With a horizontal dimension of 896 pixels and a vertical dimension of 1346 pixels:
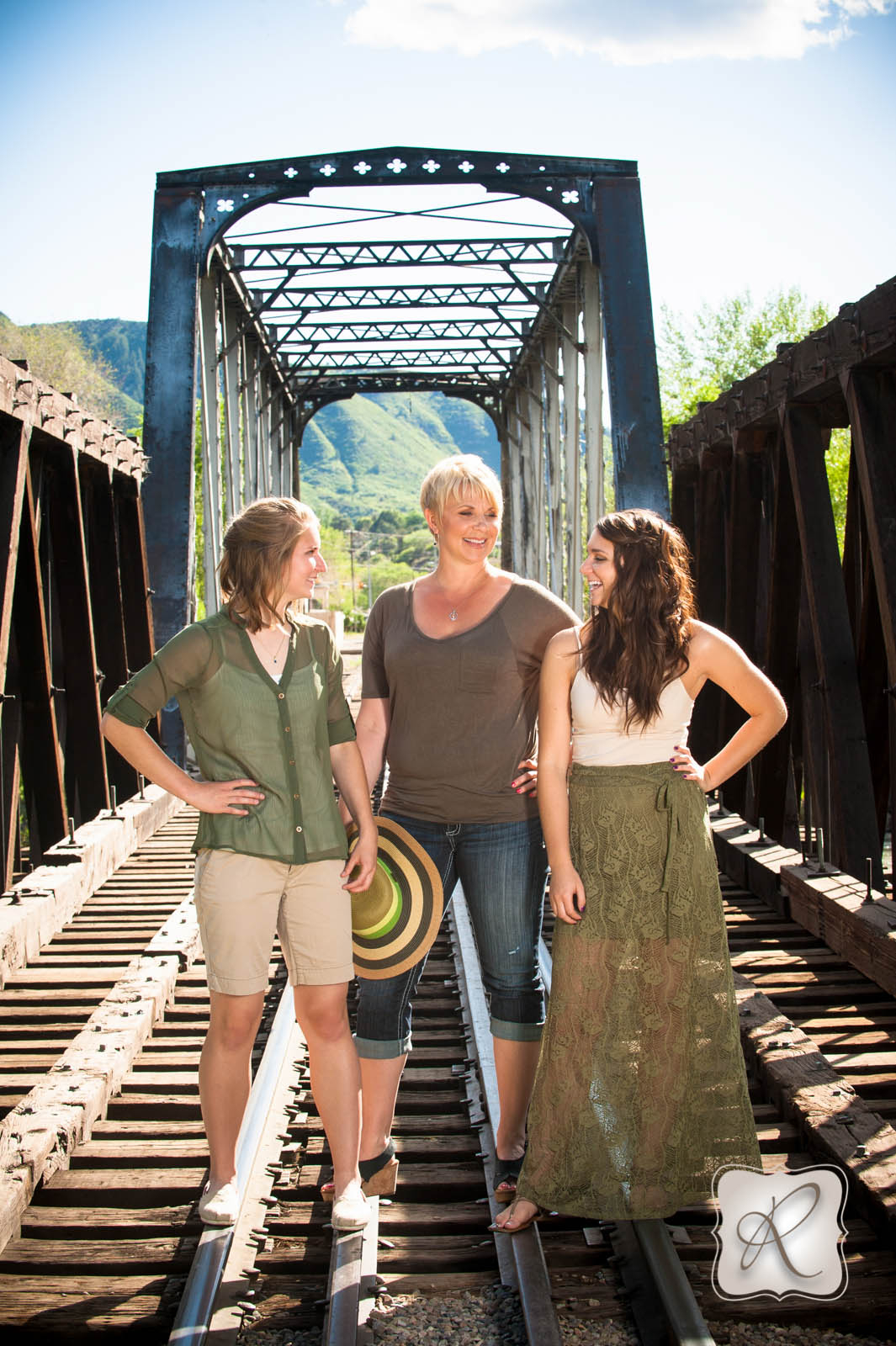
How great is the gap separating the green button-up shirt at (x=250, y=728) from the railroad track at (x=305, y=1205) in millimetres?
1045

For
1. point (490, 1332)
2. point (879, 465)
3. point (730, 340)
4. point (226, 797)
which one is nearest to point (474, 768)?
point (226, 797)

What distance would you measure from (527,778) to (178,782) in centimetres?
95

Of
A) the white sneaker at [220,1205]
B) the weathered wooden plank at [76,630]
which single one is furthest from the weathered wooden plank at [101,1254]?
the weathered wooden plank at [76,630]

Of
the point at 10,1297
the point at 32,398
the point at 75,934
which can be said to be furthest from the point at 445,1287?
the point at 32,398

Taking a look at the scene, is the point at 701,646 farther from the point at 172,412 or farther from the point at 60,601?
the point at 172,412

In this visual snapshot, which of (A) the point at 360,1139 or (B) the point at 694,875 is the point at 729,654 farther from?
(A) the point at 360,1139

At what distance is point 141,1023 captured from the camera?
474 cm

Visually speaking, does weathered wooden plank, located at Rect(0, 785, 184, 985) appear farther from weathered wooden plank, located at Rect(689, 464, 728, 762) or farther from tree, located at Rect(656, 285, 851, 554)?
tree, located at Rect(656, 285, 851, 554)

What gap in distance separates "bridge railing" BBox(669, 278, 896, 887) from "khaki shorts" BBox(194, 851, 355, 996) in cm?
278

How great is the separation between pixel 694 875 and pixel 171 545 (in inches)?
303

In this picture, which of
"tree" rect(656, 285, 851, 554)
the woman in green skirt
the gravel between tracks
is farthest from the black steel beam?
"tree" rect(656, 285, 851, 554)

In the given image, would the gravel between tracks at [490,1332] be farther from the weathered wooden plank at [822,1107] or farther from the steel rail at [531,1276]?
the weathered wooden plank at [822,1107]

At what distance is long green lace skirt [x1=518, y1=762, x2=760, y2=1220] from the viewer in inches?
124

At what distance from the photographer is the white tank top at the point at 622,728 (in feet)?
10.4
